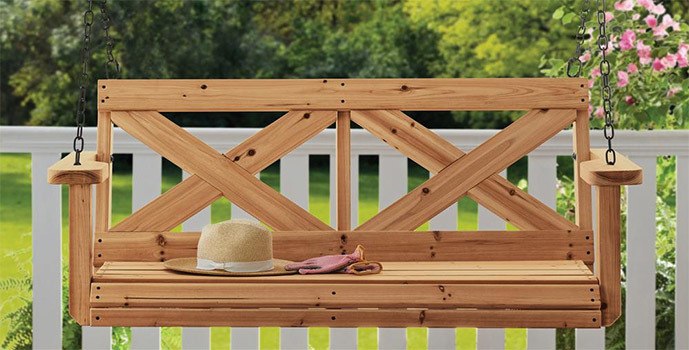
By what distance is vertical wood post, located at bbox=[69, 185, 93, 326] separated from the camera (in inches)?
91.5

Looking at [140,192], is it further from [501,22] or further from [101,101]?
[501,22]

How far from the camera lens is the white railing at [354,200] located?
297 cm

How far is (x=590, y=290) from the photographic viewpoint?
2.26 metres

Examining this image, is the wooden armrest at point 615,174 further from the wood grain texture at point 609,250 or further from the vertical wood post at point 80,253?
the vertical wood post at point 80,253

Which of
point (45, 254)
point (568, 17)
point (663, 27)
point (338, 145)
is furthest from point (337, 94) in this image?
point (663, 27)

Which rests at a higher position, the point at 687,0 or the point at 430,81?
the point at 687,0

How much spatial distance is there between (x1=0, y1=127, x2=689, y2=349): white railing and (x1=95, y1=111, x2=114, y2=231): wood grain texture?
0.32 meters

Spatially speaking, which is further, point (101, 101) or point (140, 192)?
point (140, 192)

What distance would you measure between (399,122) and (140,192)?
75 cm

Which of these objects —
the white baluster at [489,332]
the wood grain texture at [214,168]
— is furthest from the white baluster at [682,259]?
the wood grain texture at [214,168]

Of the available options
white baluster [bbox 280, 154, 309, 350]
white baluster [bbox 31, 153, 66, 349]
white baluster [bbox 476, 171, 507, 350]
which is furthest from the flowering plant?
white baluster [bbox 31, 153, 66, 349]

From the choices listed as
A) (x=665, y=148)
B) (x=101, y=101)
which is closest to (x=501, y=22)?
(x=665, y=148)

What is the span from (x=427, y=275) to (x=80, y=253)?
722 millimetres

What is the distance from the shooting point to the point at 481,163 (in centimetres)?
268
